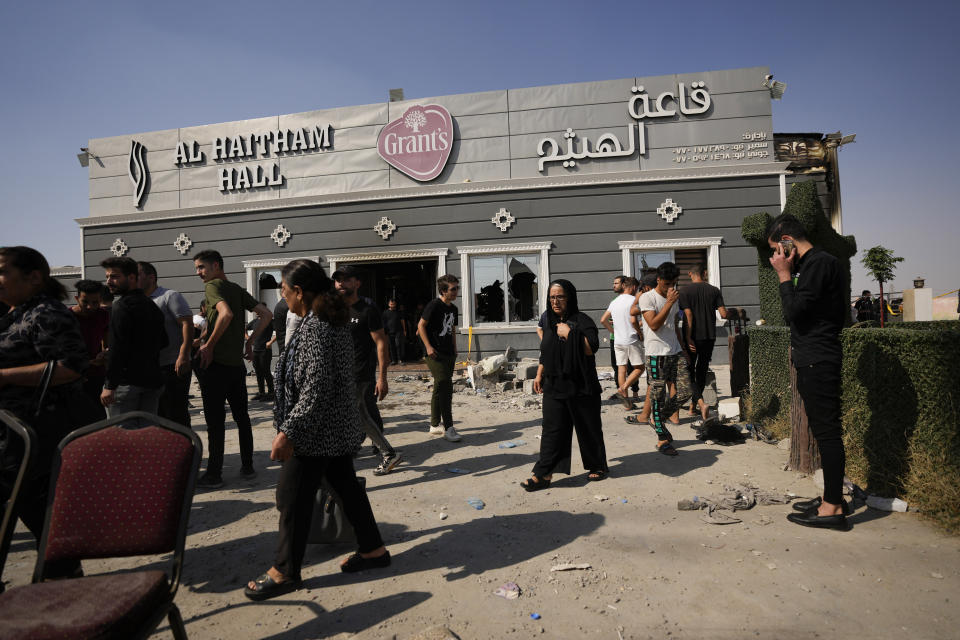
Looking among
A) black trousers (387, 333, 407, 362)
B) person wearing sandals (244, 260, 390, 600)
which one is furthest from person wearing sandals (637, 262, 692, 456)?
black trousers (387, 333, 407, 362)

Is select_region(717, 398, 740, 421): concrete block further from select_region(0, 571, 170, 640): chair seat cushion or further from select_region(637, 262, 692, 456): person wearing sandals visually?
select_region(0, 571, 170, 640): chair seat cushion

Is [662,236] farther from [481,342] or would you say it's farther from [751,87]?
[481,342]

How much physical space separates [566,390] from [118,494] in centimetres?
317

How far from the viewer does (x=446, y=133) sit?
1202 cm

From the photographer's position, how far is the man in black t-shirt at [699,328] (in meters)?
6.22

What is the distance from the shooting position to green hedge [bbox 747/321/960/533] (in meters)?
3.30

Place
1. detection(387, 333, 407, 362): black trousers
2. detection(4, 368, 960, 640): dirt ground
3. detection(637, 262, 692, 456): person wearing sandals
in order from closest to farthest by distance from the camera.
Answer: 1. detection(4, 368, 960, 640): dirt ground
2. detection(637, 262, 692, 456): person wearing sandals
3. detection(387, 333, 407, 362): black trousers

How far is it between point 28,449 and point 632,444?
→ 16.8 feet

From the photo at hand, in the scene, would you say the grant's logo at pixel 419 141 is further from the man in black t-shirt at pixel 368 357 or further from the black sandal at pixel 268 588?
the black sandal at pixel 268 588

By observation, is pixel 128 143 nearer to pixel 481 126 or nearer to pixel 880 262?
pixel 481 126

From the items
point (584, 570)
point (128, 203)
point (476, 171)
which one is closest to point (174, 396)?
point (584, 570)

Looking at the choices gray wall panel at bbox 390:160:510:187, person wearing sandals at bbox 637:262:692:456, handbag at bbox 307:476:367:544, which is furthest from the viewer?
gray wall panel at bbox 390:160:510:187

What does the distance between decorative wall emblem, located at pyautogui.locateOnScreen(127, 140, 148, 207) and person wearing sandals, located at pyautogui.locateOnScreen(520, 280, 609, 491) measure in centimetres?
1368

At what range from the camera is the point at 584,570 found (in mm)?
2963
